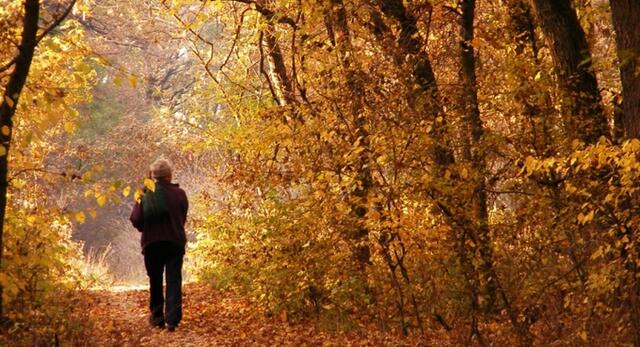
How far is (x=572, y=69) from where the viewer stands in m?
7.37

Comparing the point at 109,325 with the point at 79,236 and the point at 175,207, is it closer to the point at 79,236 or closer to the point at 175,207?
the point at 175,207

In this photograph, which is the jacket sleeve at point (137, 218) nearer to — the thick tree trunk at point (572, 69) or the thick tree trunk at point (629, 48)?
the thick tree trunk at point (572, 69)

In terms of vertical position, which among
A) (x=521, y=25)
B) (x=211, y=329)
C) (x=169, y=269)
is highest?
(x=521, y=25)

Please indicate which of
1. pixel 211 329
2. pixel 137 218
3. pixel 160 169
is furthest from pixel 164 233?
pixel 211 329

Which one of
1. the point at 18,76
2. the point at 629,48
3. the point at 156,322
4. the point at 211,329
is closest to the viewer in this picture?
the point at 18,76

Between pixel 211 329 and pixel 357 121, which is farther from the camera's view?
pixel 211 329

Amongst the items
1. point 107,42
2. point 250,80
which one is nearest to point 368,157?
point 250,80

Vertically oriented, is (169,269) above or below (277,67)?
below

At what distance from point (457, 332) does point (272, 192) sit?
308 cm

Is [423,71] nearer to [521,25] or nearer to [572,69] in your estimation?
[521,25]

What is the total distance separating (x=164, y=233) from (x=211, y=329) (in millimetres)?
1294

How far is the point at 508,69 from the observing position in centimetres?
754

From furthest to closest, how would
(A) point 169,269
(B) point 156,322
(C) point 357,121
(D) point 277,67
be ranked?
(D) point 277,67
(B) point 156,322
(A) point 169,269
(C) point 357,121

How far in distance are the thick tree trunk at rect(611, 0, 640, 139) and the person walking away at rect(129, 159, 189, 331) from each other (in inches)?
189
